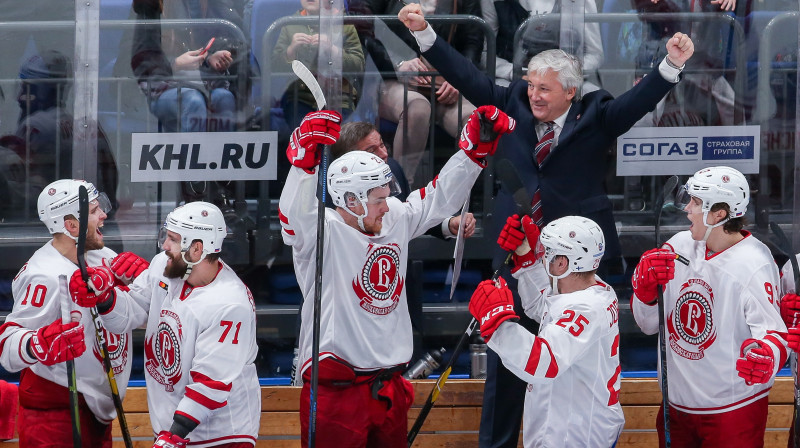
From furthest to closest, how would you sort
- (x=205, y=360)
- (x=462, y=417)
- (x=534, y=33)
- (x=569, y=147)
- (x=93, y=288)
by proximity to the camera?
(x=534, y=33)
(x=462, y=417)
(x=569, y=147)
(x=93, y=288)
(x=205, y=360)

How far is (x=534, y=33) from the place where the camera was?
5105 mm

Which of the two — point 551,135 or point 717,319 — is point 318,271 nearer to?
point 551,135

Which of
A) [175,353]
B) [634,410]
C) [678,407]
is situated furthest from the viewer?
[634,410]

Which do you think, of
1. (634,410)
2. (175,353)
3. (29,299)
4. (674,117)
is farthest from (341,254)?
(674,117)

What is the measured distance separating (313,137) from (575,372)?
3.85 ft

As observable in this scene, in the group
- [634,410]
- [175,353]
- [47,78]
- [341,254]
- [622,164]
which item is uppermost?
[47,78]

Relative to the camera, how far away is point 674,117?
202 inches

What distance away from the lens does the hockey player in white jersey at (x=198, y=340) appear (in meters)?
3.70

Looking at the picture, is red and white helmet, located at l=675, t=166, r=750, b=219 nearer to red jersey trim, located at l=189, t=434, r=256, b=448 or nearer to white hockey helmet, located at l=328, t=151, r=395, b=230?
white hockey helmet, located at l=328, t=151, r=395, b=230

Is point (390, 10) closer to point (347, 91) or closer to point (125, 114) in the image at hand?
point (347, 91)

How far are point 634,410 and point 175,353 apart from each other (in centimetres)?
204

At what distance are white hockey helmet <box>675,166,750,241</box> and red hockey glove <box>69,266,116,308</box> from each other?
2095mm

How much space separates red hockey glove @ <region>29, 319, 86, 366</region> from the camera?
3.89m

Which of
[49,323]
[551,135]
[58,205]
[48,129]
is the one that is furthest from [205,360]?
[48,129]
